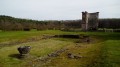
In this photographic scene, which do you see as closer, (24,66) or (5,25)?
(24,66)

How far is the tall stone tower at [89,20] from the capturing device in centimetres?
6475

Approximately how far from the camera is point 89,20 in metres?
66.8

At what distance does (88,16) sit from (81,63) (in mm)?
51284

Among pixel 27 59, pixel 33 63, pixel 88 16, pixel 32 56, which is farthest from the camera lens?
pixel 88 16

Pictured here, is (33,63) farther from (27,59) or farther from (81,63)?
(81,63)

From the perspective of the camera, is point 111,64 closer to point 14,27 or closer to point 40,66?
point 40,66

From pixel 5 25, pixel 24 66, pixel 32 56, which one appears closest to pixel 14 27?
pixel 5 25

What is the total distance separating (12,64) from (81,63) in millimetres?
5572

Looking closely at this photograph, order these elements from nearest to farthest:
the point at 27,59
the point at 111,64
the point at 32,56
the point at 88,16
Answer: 1. the point at 111,64
2. the point at 27,59
3. the point at 32,56
4. the point at 88,16

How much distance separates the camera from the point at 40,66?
1645 centimetres

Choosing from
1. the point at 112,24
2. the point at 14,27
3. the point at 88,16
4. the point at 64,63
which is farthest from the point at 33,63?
the point at 112,24

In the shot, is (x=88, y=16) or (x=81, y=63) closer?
(x=81, y=63)

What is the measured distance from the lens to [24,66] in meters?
16.3

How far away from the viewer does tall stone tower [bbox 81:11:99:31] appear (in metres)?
64.8
